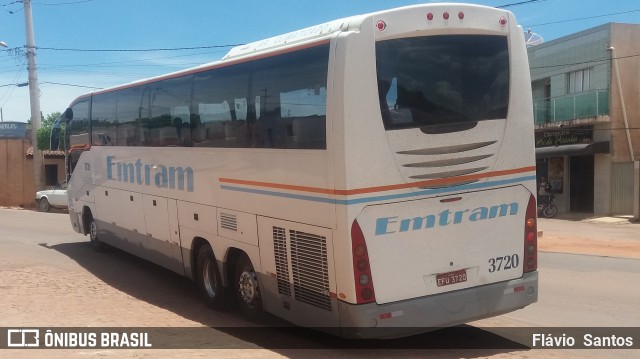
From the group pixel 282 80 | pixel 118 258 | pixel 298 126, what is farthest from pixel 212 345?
pixel 118 258

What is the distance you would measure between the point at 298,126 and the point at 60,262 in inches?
337

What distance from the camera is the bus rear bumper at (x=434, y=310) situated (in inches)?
238

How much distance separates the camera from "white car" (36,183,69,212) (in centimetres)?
2975

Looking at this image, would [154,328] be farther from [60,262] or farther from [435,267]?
[60,262]

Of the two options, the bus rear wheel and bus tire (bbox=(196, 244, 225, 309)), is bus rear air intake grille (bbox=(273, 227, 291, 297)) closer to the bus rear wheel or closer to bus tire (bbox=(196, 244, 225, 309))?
bus tire (bbox=(196, 244, 225, 309))

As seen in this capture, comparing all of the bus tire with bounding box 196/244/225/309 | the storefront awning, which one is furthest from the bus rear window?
the storefront awning

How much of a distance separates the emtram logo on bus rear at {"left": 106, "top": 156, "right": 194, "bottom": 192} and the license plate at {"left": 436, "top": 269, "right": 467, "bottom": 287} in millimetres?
4192

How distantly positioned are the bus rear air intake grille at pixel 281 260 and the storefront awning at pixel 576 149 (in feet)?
75.7

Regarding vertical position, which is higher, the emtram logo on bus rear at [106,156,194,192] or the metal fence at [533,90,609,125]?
the metal fence at [533,90,609,125]

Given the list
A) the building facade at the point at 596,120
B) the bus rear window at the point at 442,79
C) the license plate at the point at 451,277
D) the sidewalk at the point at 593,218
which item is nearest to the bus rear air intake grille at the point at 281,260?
the license plate at the point at 451,277

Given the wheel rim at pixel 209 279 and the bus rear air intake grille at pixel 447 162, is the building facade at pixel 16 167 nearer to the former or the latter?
the wheel rim at pixel 209 279

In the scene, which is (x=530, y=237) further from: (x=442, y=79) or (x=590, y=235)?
(x=590, y=235)

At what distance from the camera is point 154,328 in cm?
779

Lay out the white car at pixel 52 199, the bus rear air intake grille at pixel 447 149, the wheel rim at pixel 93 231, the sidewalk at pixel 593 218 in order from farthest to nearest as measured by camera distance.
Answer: the white car at pixel 52 199
the sidewalk at pixel 593 218
the wheel rim at pixel 93 231
the bus rear air intake grille at pixel 447 149
